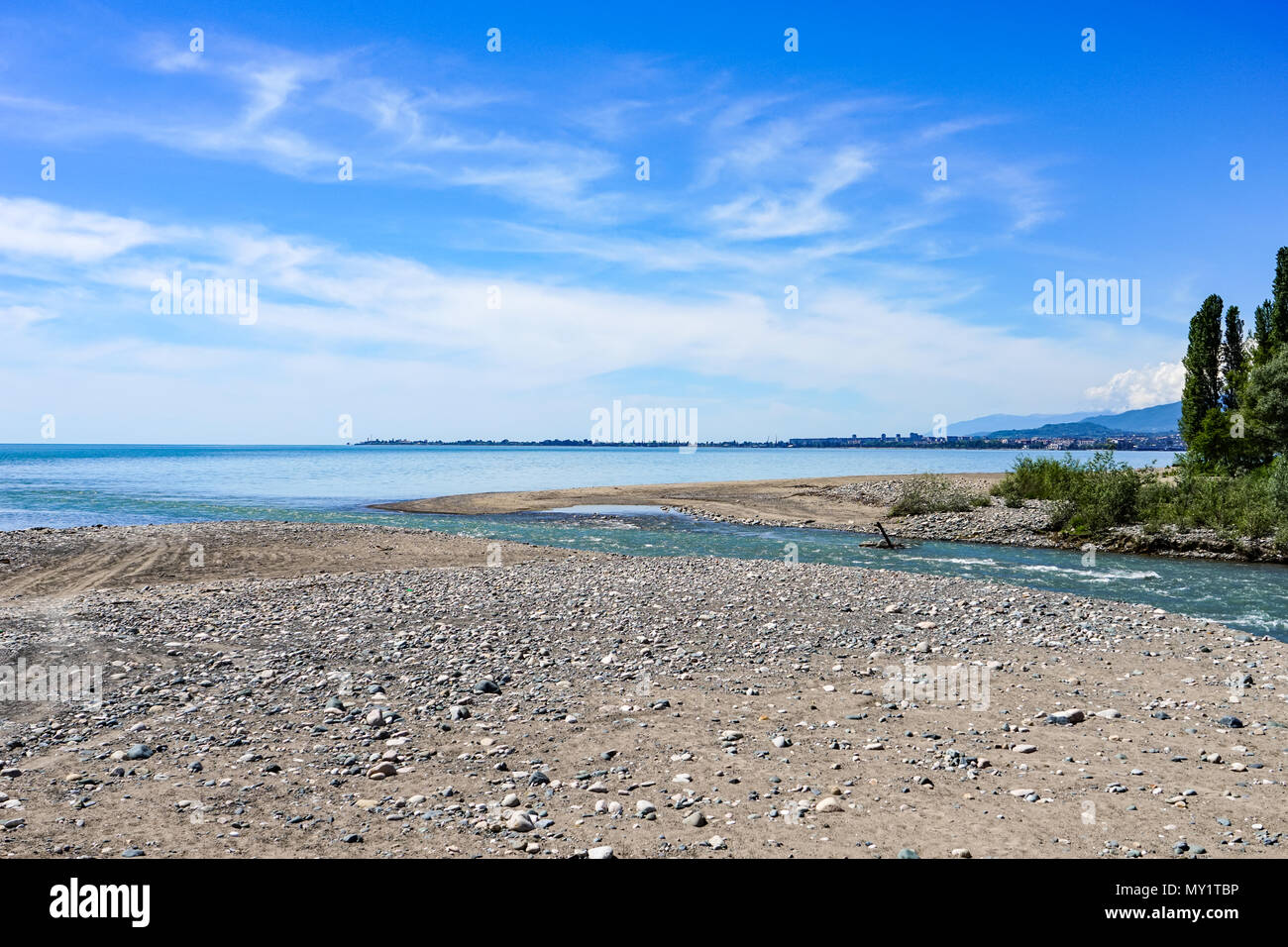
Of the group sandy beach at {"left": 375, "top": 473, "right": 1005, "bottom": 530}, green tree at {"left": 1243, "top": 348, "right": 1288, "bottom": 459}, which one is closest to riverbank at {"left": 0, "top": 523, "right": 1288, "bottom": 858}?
sandy beach at {"left": 375, "top": 473, "right": 1005, "bottom": 530}

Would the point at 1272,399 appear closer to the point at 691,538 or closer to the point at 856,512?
the point at 856,512

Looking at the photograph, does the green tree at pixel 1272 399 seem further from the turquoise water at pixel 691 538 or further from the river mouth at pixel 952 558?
the turquoise water at pixel 691 538

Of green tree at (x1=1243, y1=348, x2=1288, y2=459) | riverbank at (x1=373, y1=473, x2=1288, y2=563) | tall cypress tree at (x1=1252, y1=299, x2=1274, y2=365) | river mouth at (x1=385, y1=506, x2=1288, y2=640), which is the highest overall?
tall cypress tree at (x1=1252, y1=299, x2=1274, y2=365)

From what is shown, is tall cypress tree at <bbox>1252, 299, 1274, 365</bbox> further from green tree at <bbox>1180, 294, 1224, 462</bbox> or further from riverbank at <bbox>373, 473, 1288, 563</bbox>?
riverbank at <bbox>373, 473, 1288, 563</bbox>

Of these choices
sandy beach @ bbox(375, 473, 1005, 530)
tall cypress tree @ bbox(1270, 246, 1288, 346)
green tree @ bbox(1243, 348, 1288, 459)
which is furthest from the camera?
tall cypress tree @ bbox(1270, 246, 1288, 346)

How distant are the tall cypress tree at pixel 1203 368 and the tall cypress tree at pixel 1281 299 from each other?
934cm

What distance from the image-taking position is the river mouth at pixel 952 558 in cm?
2294

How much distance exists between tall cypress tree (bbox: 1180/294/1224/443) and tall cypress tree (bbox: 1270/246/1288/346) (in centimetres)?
934

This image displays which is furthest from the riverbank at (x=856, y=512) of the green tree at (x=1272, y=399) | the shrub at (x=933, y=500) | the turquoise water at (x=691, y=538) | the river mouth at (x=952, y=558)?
the green tree at (x=1272, y=399)

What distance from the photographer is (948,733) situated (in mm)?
10641

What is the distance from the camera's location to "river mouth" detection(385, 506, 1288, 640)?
2294 cm
